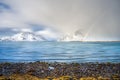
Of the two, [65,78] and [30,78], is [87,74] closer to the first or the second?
[65,78]

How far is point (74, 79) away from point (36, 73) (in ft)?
5.48

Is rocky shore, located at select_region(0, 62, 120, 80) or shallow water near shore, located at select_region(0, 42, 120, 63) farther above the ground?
shallow water near shore, located at select_region(0, 42, 120, 63)

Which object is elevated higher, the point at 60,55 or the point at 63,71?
the point at 60,55

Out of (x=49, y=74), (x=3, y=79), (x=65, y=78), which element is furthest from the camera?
(x=49, y=74)

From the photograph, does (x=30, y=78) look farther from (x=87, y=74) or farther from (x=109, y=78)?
(x=109, y=78)

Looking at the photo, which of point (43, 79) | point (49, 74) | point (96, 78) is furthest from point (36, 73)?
point (96, 78)

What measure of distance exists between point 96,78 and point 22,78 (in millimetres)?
2396

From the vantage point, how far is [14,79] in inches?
241

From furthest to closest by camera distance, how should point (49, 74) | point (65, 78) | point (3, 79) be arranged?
point (49, 74) < point (65, 78) < point (3, 79)

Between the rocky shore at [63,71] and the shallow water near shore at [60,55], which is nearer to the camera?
the rocky shore at [63,71]

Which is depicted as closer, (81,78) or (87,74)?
(81,78)

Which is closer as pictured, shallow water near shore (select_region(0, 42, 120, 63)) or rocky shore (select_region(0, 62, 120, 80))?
rocky shore (select_region(0, 62, 120, 80))

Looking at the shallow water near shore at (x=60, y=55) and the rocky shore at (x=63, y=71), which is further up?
the shallow water near shore at (x=60, y=55)

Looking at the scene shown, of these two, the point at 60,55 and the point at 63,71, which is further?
the point at 60,55
